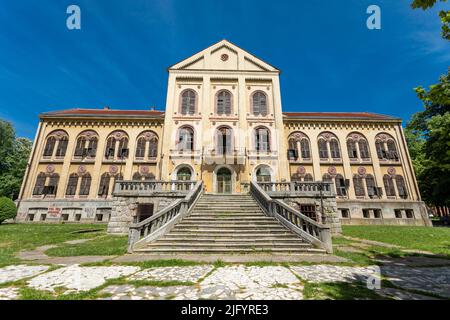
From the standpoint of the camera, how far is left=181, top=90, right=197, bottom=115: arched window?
21156 mm

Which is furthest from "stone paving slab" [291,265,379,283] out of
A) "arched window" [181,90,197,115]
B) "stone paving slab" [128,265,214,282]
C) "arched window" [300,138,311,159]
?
"arched window" [300,138,311,159]

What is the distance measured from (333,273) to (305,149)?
20.7 m

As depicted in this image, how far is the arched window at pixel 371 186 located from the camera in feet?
70.6

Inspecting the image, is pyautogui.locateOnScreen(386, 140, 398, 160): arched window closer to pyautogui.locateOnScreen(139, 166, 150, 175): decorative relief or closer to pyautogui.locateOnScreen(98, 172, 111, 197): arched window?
pyautogui.locateOnScreen(139, 166, 150, 175): decorative relief

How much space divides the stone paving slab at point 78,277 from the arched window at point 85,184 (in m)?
19.7

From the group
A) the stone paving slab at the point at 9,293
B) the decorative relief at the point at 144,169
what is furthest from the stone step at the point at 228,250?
the decorative relief at the point at 144,169

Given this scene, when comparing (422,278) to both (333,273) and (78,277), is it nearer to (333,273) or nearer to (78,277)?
(333,273)

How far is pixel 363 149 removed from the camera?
23281 mm

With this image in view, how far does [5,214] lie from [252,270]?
20558mm

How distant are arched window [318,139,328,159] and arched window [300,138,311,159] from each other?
4.84 ft

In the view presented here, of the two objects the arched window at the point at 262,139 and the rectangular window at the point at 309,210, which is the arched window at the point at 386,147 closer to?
the arched window at the point at 262,139

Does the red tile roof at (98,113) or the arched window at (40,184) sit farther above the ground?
the red tile roof at (98,113)

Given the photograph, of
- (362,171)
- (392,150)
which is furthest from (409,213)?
(392,150)
